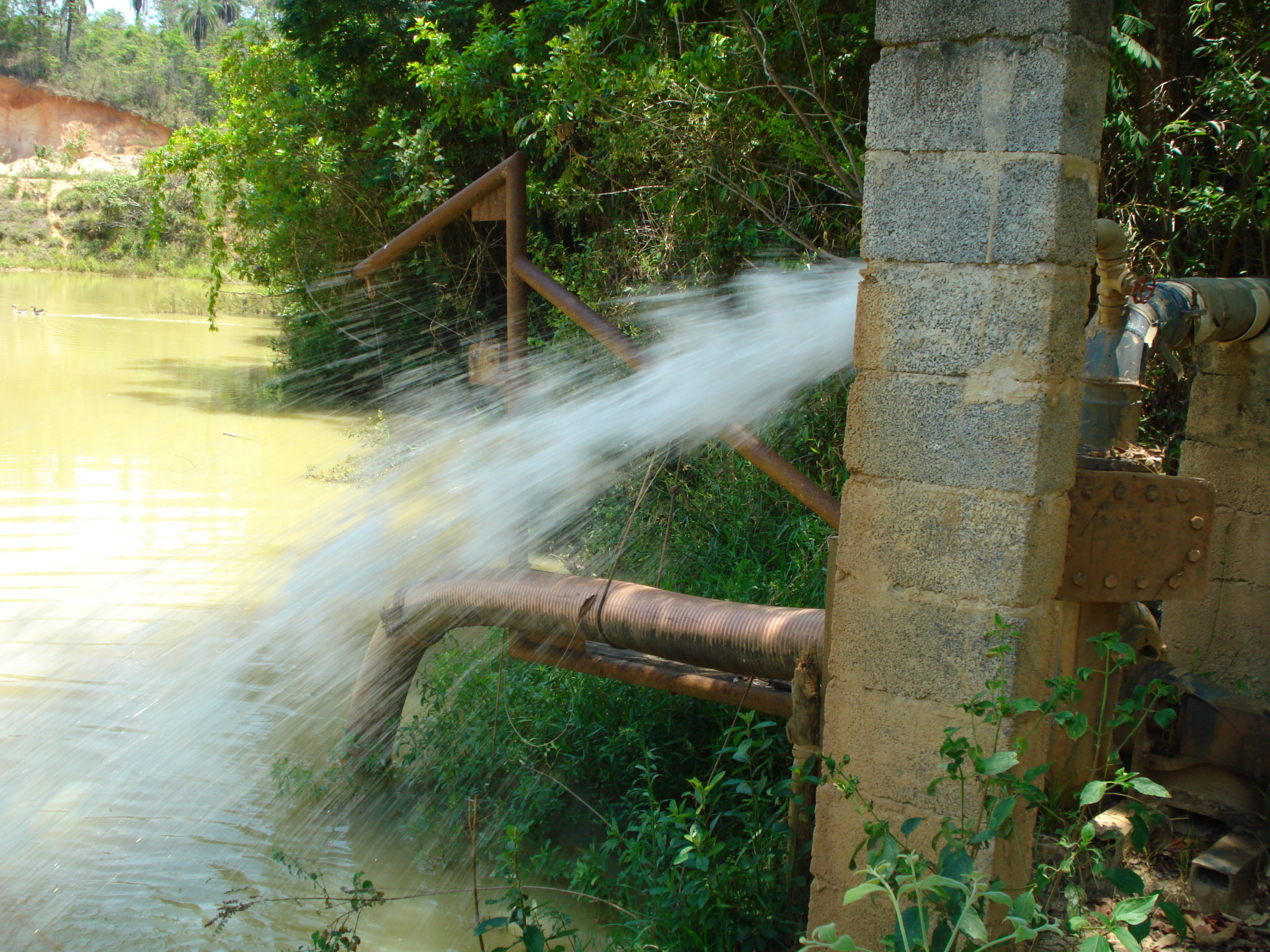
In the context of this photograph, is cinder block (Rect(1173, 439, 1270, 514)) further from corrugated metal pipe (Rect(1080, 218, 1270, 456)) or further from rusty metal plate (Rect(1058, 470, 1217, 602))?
rusty metal plate (Rect(1058, 470, 1217, 602))

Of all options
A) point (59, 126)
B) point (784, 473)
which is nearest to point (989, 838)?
point (784, 473)

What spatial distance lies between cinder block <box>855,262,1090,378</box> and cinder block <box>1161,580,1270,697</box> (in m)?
2.20

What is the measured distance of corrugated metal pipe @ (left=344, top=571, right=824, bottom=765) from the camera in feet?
11.3

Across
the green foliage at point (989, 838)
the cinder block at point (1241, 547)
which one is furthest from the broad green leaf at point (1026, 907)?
the cinder block at point (1241, 547)

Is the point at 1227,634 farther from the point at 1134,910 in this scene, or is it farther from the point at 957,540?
the point at 1134,910

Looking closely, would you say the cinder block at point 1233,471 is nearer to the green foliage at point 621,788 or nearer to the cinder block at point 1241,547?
the cinder block at point 1241,547

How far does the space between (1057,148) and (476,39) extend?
28.2 ft

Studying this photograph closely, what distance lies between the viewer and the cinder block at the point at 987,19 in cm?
222

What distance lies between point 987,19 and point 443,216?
2.22m

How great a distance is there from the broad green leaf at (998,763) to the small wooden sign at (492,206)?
2.82 meters

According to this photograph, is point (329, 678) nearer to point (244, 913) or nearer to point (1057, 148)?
point (244, 913)

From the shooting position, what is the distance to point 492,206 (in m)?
4.21

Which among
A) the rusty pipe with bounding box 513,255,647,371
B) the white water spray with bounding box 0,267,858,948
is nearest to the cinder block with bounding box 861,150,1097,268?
the white water spray with bounding box 0,267,858,948

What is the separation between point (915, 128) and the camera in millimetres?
2414
